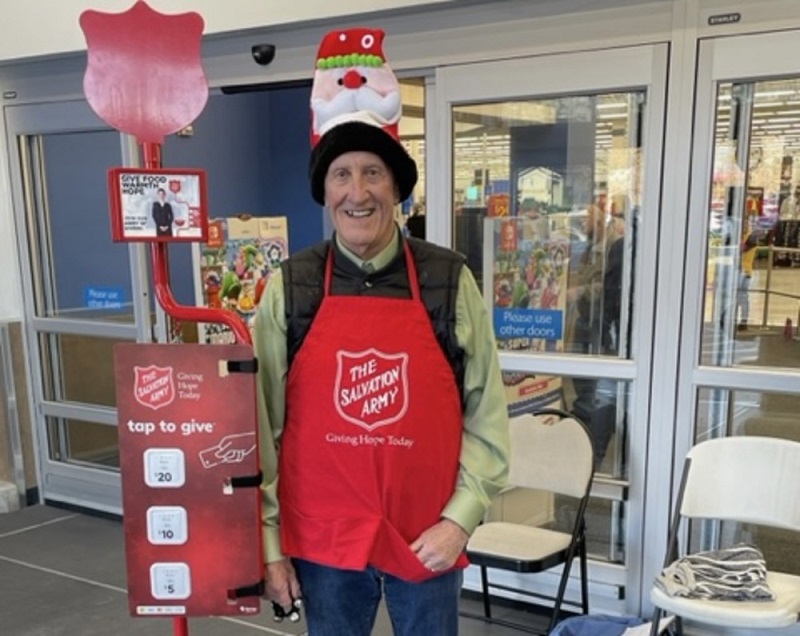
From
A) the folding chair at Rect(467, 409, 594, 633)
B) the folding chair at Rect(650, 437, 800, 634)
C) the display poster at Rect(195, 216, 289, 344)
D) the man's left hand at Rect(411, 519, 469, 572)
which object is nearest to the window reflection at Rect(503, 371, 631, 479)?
the folding chair at Rect(467, 409, 594, 633)

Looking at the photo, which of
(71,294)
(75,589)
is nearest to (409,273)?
(75,589)

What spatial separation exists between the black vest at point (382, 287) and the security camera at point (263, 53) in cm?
198

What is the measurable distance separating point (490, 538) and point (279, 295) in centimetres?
155

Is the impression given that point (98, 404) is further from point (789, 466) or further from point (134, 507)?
point (789, 466)

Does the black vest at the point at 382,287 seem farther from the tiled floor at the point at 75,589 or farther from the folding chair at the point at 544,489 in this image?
the tiled floor at the point at 75,589

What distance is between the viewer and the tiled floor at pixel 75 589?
285cm

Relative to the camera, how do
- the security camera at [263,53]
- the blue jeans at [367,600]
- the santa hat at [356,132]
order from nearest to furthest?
the santa hat at [356,132] → the blue jeans at [367,600] → the security camera at [263,53]

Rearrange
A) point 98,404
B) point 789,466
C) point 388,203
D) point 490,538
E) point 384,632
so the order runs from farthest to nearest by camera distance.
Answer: point 98,404 → point 384,632 → point 490,538 → point 789,466 → point 388,203

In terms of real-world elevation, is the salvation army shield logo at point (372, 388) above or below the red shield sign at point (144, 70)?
below

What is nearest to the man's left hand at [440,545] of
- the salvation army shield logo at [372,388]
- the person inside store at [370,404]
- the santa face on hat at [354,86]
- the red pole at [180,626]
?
the person inside store at [370,404]

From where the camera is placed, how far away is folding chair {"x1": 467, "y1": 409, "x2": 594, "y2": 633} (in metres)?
2.48

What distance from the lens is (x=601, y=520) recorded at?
9.82 feet

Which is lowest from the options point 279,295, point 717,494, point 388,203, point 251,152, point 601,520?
point 601,520

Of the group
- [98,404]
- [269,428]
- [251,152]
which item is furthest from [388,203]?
[251,152]
